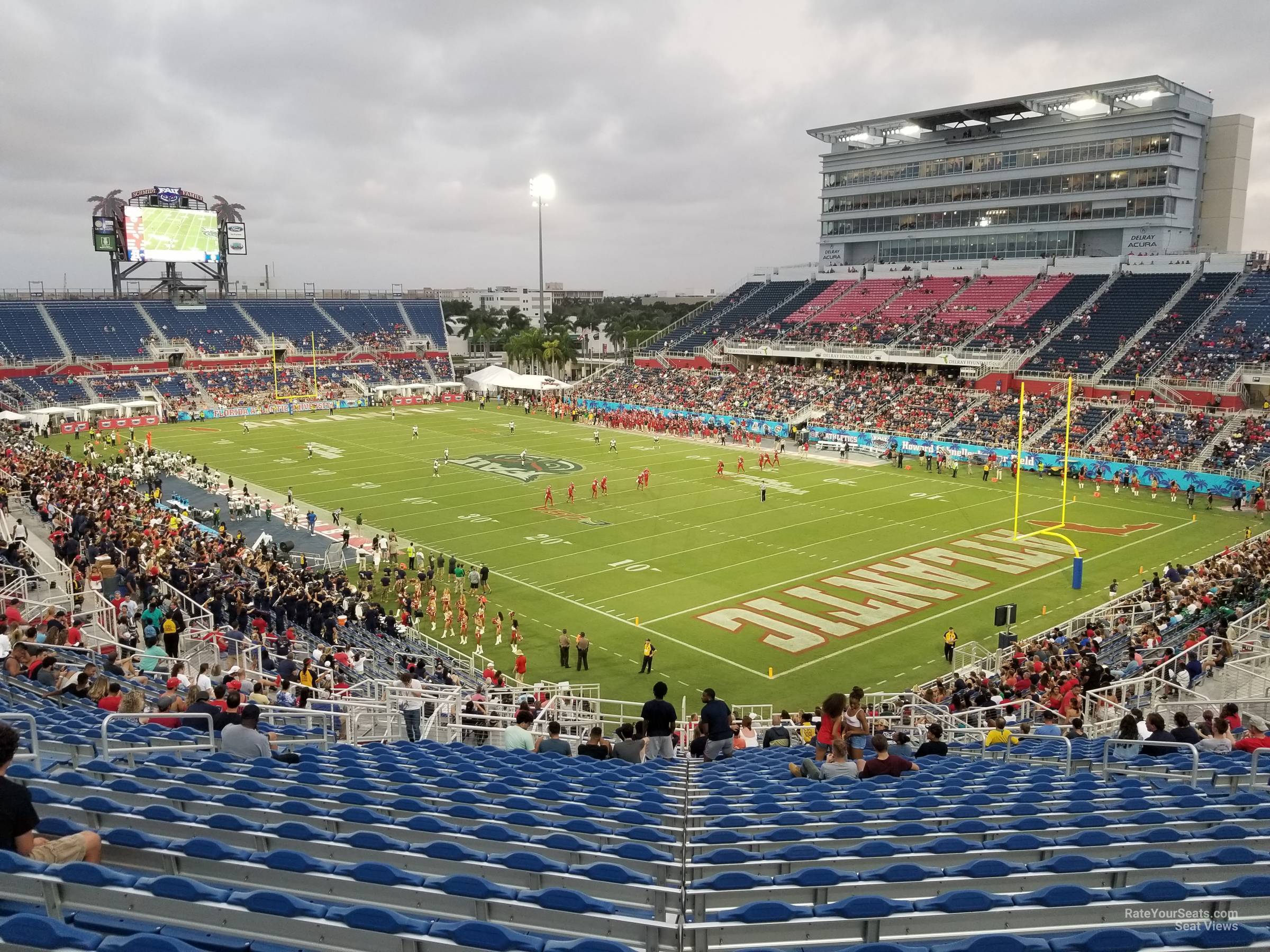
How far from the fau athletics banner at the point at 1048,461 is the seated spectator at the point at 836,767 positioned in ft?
127

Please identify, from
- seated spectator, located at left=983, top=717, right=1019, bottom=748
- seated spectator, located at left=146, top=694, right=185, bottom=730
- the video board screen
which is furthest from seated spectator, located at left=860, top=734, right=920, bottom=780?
the video board screen

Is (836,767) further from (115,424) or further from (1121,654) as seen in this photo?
(115,424)

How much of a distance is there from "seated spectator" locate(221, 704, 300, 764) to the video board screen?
274 feet

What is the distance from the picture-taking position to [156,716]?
8117 mm

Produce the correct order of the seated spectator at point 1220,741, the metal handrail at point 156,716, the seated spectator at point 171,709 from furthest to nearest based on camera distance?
the seated spectator at point 1220,741, the seated spectator at point 171,709, the metal handrail at point 156,716

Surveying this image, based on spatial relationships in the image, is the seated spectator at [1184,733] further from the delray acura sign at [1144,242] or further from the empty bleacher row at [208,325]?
the empty bleacher row at [208,325]

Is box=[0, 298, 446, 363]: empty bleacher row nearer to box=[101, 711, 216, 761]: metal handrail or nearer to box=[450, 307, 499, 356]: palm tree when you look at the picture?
box=[450, 307, 499, 356]: palm tree

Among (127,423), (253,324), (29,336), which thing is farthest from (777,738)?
Answer: (253,324)

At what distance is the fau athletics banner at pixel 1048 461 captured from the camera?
40.5m

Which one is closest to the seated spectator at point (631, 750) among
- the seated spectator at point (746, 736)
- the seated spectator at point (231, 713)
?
the seated spectator at point (746, 736)

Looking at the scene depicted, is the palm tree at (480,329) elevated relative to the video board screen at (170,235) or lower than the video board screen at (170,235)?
lower

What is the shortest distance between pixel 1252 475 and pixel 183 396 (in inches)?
2766

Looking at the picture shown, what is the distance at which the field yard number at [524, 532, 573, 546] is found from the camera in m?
32.6

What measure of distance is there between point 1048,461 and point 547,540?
2896cm
